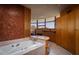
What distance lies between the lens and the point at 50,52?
5.94ft

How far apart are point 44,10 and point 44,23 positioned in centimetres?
26

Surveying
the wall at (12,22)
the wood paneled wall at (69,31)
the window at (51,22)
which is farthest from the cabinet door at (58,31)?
the wall at (12,22)

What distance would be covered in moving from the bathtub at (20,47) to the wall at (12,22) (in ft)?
0.38

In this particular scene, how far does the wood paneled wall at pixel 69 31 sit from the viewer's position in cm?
195

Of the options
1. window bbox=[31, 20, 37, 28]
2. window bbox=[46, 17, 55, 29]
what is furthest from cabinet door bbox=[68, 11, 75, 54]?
window bbox=[31, 20, 37, 28]

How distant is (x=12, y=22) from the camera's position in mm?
1779

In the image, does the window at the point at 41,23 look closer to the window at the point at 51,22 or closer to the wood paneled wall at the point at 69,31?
the window at the point at 51,22

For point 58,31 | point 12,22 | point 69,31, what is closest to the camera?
point 12,22

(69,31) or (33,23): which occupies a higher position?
(33,23)

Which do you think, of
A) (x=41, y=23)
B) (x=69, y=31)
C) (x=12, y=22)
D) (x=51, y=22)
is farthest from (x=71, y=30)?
(x=12, y=22)

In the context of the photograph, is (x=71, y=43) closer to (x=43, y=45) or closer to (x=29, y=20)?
(x=43, y=45)

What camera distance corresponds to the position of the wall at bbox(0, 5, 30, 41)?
167 centimetres

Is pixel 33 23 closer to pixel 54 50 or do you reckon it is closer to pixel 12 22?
pixel 12 22
